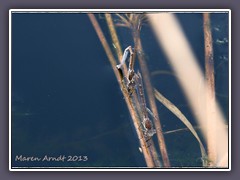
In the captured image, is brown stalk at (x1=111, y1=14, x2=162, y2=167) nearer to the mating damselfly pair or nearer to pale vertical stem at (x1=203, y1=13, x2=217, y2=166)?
the mating damselfly pair

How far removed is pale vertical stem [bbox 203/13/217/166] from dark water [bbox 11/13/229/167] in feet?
0.11

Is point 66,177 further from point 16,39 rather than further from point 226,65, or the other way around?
point 226,65

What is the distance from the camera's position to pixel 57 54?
2.68 meters

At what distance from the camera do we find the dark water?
2.66 m

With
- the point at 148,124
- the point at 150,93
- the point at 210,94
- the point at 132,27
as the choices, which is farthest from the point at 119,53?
the point at 210,94

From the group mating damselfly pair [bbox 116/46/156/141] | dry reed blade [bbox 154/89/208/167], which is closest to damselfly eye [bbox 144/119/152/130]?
mating damselfly pair [bbox 116/46/156/141]

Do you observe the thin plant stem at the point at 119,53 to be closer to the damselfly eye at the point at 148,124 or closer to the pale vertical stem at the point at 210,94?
the damselfly eye at the point at 148,124

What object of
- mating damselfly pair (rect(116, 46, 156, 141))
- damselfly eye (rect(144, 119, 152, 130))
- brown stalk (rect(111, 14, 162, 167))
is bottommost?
damselfly eye (rect(144, 119, 152, 130))

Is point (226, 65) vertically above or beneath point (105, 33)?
beneath

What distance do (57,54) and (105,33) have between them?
0.30 meters

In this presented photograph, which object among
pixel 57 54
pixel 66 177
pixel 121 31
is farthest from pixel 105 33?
pixel 66 177

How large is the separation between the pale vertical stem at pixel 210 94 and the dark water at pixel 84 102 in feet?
0.11

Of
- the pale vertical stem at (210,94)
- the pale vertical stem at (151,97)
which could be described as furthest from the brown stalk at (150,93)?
the pale vertical stem at (210,94)
